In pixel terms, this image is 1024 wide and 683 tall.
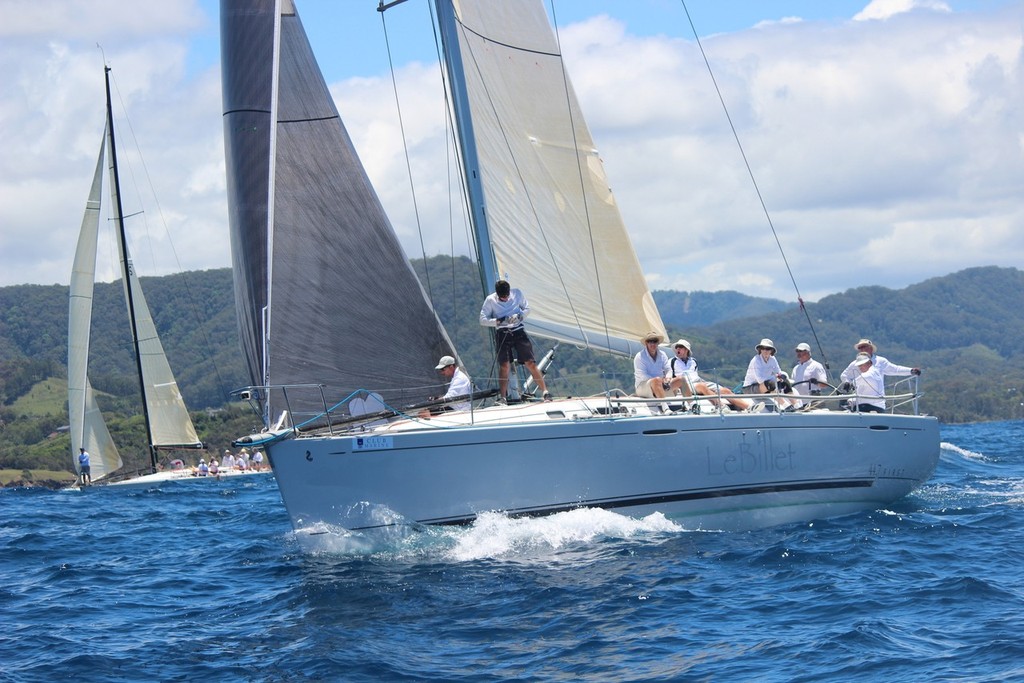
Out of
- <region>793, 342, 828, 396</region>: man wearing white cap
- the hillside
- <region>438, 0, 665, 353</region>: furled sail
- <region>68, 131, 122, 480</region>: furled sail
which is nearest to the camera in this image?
<region>438, 0, 665, 353</region>: furled sail

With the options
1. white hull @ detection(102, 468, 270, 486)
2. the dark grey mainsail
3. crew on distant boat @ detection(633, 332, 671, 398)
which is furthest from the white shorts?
white hull @ detection(102, 468, 270, 486)

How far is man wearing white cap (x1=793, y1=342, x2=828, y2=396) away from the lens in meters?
14.5

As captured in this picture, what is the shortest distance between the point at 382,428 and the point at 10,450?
190 ft

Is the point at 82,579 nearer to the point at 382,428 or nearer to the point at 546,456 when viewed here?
the point at 382,428

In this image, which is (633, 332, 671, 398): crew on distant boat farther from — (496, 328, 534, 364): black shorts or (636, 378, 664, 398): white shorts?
(496, 328, 534, 364): black shorts

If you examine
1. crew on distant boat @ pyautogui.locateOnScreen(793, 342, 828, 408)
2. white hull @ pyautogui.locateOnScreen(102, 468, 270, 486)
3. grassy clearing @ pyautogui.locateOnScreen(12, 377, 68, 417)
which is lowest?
white hull @ pyautogui.locateOnScreen(102, 468, 270, 486)

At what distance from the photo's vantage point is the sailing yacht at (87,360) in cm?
3356

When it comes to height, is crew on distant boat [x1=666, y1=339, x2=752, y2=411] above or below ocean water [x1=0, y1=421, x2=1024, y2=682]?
above

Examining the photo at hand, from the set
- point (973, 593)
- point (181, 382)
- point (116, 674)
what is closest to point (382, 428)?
point (116, 674)

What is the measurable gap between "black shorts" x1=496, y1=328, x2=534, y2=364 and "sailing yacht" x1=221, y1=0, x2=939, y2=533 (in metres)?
0.51

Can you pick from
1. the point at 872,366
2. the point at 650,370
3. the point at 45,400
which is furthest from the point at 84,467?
the point at 45,400

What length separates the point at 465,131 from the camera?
44.5 feet

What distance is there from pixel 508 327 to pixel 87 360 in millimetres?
23673

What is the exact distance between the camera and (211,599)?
10867 millimetres
